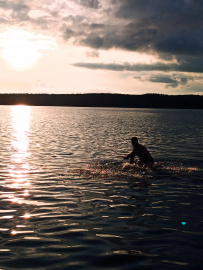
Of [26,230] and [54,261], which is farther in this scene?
[26,230]

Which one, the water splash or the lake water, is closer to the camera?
the lake water

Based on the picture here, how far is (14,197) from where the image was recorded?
12.5 metres

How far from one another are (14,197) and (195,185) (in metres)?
8.42

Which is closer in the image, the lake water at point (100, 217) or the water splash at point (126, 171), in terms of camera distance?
the lake water at point (100, 217)

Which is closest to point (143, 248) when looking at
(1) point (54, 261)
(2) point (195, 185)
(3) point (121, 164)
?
(1) point (54, 261)

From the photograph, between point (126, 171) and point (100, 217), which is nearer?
point (100, 217)

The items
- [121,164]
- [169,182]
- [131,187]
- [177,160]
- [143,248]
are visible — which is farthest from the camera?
[177,160]

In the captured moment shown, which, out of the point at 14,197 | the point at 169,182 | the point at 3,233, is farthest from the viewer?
the point at 169,182

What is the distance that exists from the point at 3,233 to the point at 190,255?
16.2 ft

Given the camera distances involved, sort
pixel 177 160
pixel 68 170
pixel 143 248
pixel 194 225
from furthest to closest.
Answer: pixel 177 160 → pixel 68 170 → pixel 194 225 → pixel 143 248

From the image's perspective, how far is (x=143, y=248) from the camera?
25.9ft

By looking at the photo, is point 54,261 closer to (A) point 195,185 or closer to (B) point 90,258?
(B) point 90,258

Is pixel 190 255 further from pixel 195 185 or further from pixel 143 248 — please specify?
pixel 195 185

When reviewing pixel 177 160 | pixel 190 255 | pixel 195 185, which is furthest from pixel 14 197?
pixel 177 160
